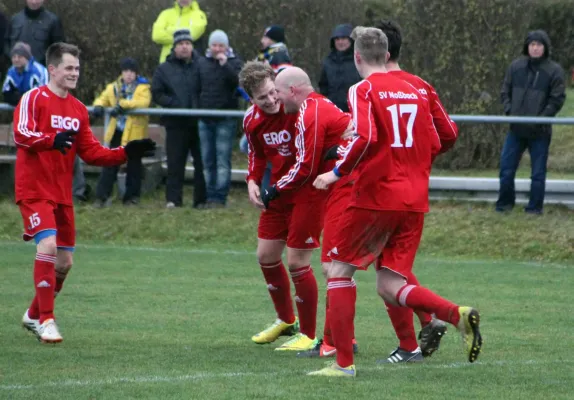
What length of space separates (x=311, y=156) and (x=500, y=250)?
6.86 m

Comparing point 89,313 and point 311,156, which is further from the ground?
point 311,156

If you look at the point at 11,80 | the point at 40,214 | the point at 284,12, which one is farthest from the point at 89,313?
the point at 284,12

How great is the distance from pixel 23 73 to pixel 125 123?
1445 mm

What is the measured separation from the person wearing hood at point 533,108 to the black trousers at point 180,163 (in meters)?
3.84

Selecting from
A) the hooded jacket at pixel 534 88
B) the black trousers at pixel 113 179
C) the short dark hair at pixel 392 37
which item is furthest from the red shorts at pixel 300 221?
the black trousers at pixel 113 179

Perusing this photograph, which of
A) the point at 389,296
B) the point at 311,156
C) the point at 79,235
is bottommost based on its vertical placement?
the point at 79,235

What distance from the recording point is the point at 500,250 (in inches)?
571

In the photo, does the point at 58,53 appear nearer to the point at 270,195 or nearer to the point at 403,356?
the point at 270,195

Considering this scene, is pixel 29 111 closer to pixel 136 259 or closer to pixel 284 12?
pixel 136 259

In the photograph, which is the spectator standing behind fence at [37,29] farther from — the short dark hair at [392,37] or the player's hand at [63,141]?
the short dark hair at [392,37]

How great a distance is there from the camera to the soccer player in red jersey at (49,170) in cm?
888

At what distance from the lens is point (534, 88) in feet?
49.8

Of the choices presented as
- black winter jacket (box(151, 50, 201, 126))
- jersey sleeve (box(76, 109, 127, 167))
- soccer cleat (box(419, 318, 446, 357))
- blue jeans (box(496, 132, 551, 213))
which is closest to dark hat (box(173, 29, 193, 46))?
black winter jacket (box(151, 50, 201, 126))

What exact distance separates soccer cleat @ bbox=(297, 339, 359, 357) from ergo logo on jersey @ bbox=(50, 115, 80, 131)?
7.86ft
